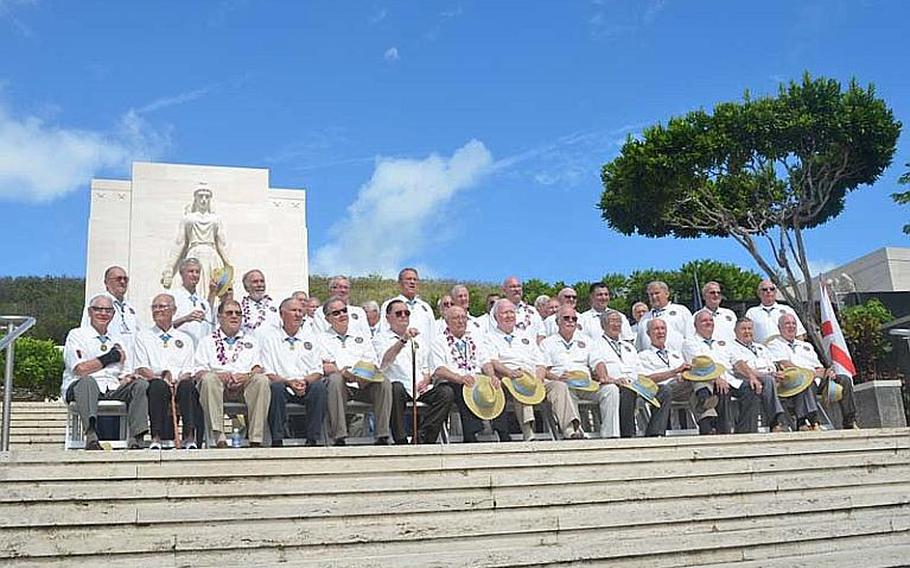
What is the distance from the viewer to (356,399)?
737 cm

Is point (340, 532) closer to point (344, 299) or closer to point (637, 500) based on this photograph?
point (637, 500)

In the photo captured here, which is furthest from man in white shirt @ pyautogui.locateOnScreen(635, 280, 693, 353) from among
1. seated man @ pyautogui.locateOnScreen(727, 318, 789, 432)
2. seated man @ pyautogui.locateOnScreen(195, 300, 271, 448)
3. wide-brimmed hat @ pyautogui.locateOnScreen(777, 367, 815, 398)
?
seated man @ pyautogui.locateOnScreen(195, 300, 271, 448)

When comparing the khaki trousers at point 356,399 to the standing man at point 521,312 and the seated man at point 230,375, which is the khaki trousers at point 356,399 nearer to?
the seated man at point 230,375

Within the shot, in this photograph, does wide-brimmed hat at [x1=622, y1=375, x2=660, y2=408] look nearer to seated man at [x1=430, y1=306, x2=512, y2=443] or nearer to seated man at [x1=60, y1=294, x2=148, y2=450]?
seated man at [x1=430, y1=306, x2=512, y2=443]

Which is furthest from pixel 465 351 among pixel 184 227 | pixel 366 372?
pixel 184 227

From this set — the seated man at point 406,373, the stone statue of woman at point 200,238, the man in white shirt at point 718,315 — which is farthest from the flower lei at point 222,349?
the stone statue of woman at point 200,238

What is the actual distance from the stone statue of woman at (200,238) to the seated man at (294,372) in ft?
23.5

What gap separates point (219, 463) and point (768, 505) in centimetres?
369

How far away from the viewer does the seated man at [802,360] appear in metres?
8.72

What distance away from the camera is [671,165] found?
1998cm

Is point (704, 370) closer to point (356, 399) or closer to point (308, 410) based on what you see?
point (356, 399)

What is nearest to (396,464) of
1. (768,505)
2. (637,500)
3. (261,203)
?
(637,500)

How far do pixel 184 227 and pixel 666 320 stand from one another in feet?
27.5

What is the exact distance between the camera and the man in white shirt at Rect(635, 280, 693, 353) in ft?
29.4
